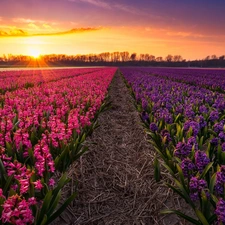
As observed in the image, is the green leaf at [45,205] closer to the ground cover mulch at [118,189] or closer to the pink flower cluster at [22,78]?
the ground cover mulch at [118,189]

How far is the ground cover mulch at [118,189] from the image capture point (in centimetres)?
362

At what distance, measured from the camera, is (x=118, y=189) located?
4.46m

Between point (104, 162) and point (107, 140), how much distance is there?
1.70m

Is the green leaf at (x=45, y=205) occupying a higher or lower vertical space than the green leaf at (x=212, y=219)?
higher

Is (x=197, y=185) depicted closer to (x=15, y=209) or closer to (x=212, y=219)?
(x=212, y=219)

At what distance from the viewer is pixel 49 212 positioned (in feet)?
9.00

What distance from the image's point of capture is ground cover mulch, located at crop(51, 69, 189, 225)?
362 centimetres

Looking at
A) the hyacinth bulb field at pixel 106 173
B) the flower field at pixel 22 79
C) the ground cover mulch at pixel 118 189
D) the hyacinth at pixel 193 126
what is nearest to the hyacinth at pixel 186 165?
the hyacinth bulb field at pixel 106 173

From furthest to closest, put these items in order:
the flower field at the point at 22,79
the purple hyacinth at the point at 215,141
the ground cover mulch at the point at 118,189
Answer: the flower field at the point at 22,79
the purple hyacinth at the point at 215,141
the ground cover mulch at the point at 118,189

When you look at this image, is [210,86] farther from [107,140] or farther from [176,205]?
[176,205]

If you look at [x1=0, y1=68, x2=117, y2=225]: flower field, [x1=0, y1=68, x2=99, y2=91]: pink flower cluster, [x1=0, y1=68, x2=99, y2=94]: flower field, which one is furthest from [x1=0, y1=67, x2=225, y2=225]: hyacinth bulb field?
[x1=0, y1=68, x2=99, y2=91]: pink flower cluster

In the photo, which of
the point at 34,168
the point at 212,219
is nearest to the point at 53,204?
the point at 34,168

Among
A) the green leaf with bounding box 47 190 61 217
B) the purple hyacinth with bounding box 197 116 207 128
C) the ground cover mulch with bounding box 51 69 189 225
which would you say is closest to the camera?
the green leaf with bounding box 47 190 61 217

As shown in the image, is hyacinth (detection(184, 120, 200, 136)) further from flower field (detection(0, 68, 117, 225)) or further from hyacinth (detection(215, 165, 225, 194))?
flower field (detection(0, 68, 117, 225))
